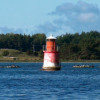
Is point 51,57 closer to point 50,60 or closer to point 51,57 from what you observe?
point 51,57

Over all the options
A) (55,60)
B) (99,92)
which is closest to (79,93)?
(99,92)

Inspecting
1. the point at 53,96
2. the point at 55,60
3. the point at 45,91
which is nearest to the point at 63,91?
the point at 45,91

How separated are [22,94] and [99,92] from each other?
32.3 ft

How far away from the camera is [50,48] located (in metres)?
125

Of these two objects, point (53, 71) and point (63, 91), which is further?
point (53, 71)

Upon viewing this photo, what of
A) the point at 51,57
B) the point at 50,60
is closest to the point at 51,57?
the point at 51,57

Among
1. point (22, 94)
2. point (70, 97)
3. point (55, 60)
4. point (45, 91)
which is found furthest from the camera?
point (55, 60)

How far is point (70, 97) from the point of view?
59.8m

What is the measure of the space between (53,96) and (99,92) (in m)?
7.45

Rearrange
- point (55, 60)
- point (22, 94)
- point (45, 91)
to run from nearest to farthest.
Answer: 1. point (22, 94)
2. point (45, 91)
3. point (55, 60)

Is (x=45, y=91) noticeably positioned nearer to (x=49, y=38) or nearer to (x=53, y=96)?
(x=53, y=96)

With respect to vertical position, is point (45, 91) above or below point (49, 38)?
below

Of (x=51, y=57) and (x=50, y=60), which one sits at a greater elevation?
(x=51, y=57)

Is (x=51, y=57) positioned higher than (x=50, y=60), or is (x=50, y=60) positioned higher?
(x=51, y=57)
